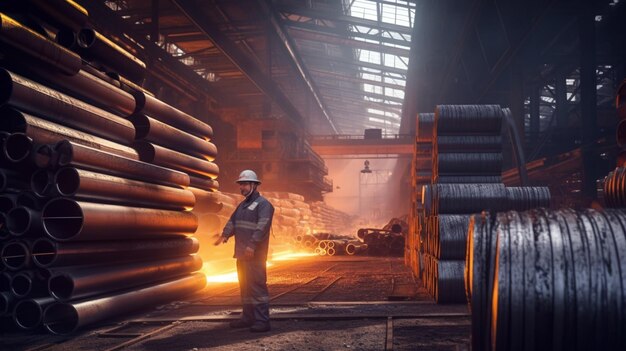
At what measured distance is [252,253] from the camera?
6.04 m

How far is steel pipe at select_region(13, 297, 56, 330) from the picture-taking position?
18.0 feet

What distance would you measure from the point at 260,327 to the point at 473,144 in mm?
5076

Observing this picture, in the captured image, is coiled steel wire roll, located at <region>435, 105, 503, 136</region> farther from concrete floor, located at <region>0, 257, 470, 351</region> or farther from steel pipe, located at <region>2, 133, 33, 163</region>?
steel pipe, located at <region>2, 133, 33, 163</region>

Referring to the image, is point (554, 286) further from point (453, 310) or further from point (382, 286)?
point (382, 286)

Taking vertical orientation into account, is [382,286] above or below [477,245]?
below

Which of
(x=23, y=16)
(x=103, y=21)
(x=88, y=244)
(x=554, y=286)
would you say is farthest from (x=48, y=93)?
(x=103, y=21)

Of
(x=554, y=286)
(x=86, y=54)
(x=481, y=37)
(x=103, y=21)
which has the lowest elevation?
(x=554, y=286)

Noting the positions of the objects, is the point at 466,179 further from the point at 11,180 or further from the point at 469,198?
the point at 11,180

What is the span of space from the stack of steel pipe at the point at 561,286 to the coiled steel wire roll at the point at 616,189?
195 cm

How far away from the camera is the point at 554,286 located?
3293mm

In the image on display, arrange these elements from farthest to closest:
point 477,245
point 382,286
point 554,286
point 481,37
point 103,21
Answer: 1. point 481,37
2. point 103,21
3. point 382,286
4. point 477,245
5. point 554,286

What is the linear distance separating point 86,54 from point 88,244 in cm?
264

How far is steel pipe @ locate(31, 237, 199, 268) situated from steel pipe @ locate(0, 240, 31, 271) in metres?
0.09

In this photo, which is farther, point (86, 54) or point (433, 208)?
point (433, 208)
